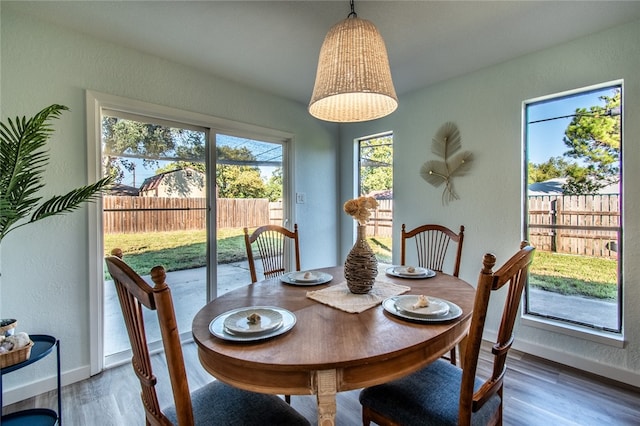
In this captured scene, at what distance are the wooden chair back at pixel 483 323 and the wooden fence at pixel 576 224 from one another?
1636 mm

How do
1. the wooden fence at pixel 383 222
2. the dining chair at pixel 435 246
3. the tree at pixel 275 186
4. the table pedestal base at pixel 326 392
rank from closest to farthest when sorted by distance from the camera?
the table pedestal base at pixel 326 392
the dining chair at pixel 435 246
the tree at pixel 275 186
the wooden fence at pixel 383 222

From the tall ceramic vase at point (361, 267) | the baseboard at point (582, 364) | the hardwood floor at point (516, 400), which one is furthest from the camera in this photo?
the baseboard at point (582, 364)

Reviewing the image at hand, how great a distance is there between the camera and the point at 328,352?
860 millimetres

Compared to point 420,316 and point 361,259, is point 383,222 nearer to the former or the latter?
point 361,259

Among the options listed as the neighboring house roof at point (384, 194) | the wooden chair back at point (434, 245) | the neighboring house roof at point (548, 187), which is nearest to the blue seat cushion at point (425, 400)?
the wooden chair back at point (434, 245)

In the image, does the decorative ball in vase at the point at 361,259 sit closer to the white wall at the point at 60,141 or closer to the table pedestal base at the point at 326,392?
the table pedestal base at the point at 326,392

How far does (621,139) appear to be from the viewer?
1.94 m

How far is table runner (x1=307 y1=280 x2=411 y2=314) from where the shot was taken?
1.22 metres

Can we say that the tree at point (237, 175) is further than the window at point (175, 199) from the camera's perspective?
Yes

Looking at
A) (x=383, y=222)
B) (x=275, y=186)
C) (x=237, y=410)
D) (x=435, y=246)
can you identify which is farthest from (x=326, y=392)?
(x=383, y=222)

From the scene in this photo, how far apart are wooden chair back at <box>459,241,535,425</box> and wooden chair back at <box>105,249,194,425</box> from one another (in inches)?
32.4

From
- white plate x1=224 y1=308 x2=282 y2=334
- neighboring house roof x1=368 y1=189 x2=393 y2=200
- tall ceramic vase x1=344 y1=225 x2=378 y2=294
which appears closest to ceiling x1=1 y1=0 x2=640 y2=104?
neighboring house roof x1=368 y1=189 x2=393 y2=200

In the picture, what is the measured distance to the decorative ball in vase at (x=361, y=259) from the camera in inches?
52.9

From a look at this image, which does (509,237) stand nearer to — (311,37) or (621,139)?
(621,139)
